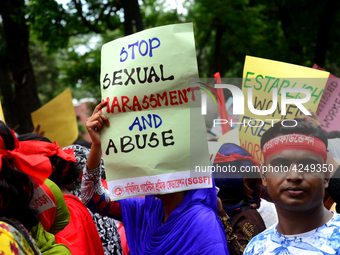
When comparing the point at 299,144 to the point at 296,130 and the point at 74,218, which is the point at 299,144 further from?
the point at 74,218

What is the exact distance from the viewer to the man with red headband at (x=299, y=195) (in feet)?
5.46

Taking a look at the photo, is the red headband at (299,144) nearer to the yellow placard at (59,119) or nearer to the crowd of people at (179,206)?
the crowd of people at (179,206)

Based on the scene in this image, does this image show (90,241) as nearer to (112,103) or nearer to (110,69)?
(112,103)

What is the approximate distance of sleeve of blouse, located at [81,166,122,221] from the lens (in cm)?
235

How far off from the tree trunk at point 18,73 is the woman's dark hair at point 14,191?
4993 millimetres

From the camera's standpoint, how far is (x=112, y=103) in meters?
2.18

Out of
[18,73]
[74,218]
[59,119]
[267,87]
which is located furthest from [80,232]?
[18,73]

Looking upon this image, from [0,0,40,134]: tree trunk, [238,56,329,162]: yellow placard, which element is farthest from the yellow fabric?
[0,0,40,134]: tree trunk

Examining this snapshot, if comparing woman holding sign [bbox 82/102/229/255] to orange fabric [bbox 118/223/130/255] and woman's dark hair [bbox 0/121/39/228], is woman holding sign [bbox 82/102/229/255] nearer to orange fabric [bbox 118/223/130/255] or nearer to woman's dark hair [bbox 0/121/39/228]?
woman's dark hair [bbox 0/121/39/228]

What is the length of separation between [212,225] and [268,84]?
1826mm

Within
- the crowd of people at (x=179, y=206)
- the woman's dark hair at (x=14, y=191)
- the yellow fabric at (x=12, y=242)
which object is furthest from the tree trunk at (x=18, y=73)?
the yellow fabric at (x=12, y=242)

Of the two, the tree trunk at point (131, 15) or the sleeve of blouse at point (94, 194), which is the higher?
the tree trunk at point (131, 15)

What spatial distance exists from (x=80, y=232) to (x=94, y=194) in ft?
1.37

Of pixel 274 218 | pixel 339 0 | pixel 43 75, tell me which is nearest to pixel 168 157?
pixel 274 218
